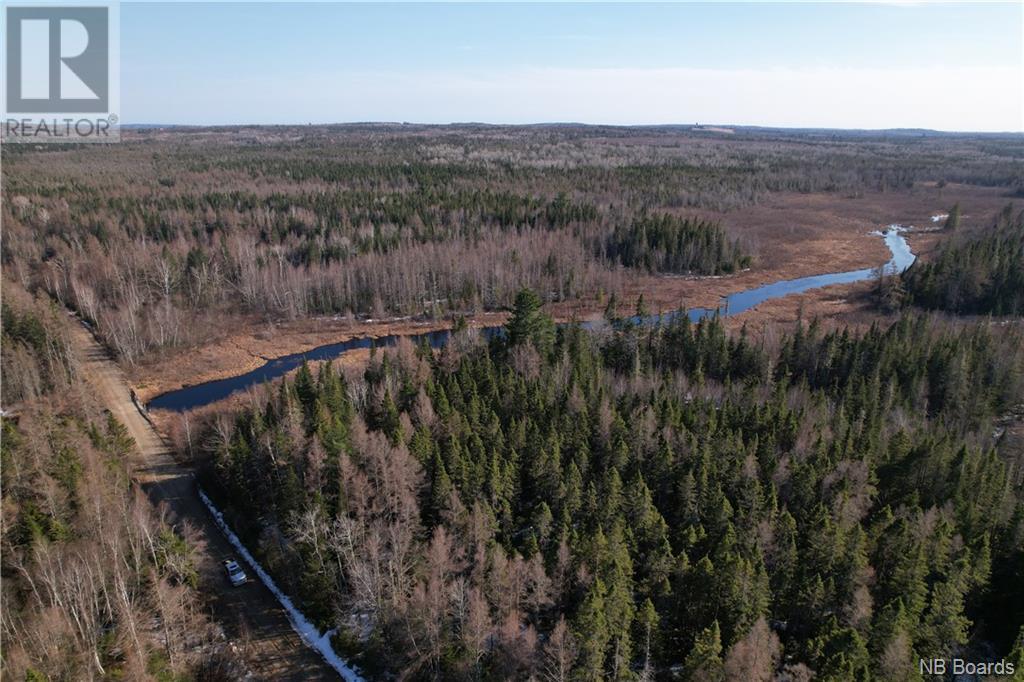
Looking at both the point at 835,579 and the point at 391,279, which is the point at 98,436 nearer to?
the point at 835,579

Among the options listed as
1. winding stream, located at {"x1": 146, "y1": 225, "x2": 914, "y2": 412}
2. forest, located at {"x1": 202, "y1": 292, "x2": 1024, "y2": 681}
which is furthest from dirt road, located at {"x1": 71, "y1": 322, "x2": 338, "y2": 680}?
winding stream, located at {"x1": 146, "y1": 225, "x2": 914, "y2": 412}

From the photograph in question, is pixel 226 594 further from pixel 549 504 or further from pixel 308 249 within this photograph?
pixel 308 249

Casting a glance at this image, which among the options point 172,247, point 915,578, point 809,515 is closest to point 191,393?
point 172,247

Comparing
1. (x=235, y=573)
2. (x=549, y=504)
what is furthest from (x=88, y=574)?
(x=549, y=504)

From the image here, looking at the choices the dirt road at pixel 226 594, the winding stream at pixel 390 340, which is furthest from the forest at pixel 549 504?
the winding stream at pixel 390 340

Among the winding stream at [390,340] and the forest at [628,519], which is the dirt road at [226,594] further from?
the winding stream at [390,340]

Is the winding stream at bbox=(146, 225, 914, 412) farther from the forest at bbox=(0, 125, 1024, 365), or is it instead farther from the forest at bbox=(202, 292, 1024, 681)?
the forest at bbox=(202, 292, 1024, 681)
